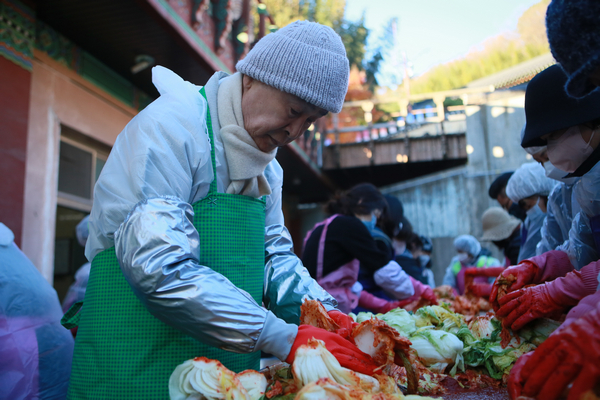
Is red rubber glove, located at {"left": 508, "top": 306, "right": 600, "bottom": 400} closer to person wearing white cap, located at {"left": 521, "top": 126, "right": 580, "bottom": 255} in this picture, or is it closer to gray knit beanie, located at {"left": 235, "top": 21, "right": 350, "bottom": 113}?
gray knit beanie, located at {"left": 235, "top": 21, "right": 350, "bottom": 113}

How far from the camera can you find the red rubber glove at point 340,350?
1466 millimetres

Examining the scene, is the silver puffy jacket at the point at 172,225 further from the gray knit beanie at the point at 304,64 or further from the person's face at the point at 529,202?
the person's face at the point at 529,202

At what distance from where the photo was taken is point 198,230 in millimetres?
1660

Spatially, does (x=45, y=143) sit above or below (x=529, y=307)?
above

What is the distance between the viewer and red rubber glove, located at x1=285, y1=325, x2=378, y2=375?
4.81 ft

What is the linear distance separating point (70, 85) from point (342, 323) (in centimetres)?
511

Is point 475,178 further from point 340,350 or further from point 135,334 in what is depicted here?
point 135,334

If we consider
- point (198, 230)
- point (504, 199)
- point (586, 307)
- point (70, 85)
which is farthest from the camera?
point (70, 85)

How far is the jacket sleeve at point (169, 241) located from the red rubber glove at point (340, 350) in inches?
1.1

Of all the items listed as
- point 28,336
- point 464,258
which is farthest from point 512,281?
point 464,258

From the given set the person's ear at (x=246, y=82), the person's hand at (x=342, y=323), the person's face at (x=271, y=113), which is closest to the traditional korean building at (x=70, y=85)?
the person's ear at (x=246, y=82)

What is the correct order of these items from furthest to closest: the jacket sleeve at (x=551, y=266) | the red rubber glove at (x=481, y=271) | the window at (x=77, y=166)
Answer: the window at (x=77, y=166)
the red rubber glove at (x=481, y=271)
the jacket sleeve at (x=551, y=266)

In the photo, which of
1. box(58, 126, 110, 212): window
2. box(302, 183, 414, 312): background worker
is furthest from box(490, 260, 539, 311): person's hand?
box(58, 126, 110, 212): window

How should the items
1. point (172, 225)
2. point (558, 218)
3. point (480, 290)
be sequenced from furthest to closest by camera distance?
point (480, 290)
point (558, 218)
point (172, 225)
